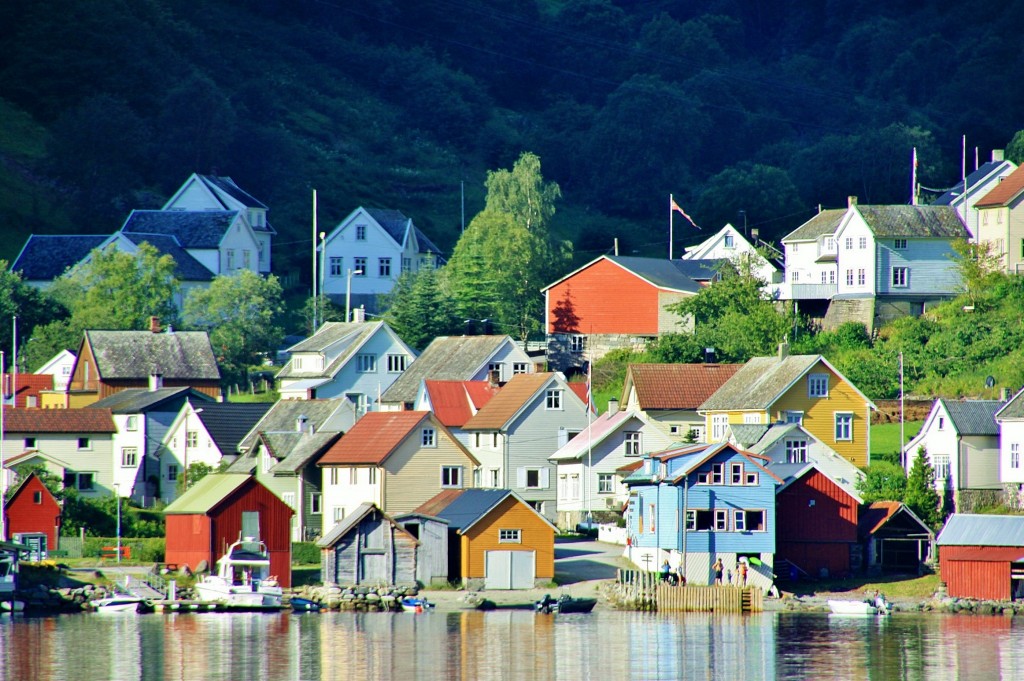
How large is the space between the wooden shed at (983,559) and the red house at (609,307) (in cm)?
3805

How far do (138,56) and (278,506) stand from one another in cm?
9193

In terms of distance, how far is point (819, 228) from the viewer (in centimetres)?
10156

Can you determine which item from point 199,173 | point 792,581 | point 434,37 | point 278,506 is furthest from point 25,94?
point 792,581

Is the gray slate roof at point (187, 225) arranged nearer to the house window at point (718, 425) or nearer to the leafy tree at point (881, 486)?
the house window at point (718, 425)

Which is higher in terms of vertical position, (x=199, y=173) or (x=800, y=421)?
(x=199, y=173)

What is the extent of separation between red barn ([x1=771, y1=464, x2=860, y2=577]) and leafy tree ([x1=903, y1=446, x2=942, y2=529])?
2553 millimetres

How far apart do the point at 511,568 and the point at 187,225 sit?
62709 millimetres

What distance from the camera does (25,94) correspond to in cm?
15175

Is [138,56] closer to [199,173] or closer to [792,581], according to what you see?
[199,173]

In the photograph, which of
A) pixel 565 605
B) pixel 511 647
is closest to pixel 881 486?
pixel 565 605

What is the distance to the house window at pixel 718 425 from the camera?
76.2 m

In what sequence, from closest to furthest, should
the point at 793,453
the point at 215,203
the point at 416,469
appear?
the point at 793,453 < the point at 416,469 < the point at 215,203

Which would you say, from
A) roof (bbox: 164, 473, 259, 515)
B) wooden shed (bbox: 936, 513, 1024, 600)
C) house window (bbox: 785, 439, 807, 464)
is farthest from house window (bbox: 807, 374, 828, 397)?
roof (bbox: 164, 473, 259, 515)

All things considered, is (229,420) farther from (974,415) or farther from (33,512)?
(974,415)
